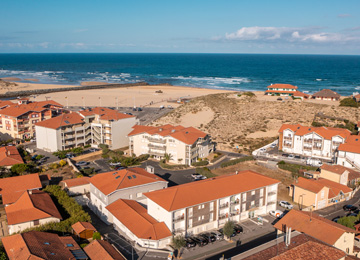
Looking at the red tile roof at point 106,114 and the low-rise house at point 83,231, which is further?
the red tile roof at point 106,114

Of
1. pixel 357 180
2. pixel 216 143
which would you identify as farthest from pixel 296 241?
pixel 216 143

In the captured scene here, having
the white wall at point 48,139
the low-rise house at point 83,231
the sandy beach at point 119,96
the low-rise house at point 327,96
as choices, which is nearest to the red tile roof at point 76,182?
the low-rise house at point 83,231

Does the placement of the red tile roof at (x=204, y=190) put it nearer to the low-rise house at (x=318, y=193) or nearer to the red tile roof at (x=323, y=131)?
the low-rise house at (x=318, y=193)

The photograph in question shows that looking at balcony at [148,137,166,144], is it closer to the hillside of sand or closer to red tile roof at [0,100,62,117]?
the hillside of sand

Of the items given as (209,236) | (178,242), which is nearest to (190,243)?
(178,242)

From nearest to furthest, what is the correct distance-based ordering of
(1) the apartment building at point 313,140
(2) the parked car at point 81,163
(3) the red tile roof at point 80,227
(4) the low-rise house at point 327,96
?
(3) the red tile roof at point 80,227 → (2) the parked car at point 81,163 → (1) the apartment building at point 313,140 → (4) the low-rise house at point 327,96
